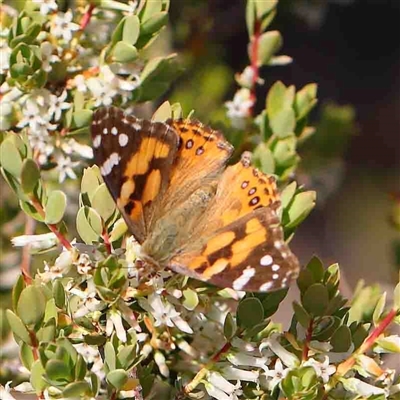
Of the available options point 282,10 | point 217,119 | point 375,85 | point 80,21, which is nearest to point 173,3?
point 282,10

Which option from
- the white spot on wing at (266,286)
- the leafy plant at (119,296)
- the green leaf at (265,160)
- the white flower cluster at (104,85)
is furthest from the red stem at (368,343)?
the white flower cluster at (104,85)

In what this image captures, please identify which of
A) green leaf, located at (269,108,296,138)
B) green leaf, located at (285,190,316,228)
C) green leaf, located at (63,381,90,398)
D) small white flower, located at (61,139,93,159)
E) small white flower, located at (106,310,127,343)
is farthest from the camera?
green leaf, located at (269,108,296,138)

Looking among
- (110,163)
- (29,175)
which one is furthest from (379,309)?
Answer: (29,175)

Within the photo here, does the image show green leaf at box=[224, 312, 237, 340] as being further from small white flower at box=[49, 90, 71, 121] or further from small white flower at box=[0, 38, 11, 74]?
small white flower at box=[0, 38, 11, 74]

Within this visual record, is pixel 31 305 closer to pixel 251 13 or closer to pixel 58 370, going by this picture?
pixel 58 370

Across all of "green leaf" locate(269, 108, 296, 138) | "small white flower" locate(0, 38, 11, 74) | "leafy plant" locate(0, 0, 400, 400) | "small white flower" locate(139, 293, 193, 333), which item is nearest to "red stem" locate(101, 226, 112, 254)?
"leafy plant" locate(0, 0, 400, 400)

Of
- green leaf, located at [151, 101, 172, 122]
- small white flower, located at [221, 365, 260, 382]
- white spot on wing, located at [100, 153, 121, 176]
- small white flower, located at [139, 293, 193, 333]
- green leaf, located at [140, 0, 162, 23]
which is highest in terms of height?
green leaf, located at [140, 0, 162, 23]

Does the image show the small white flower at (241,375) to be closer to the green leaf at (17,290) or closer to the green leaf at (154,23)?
the green leaf at (17,290)

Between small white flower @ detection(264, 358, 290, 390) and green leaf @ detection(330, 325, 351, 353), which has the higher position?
green leaf @ detection(330, 325, 351, 353)
